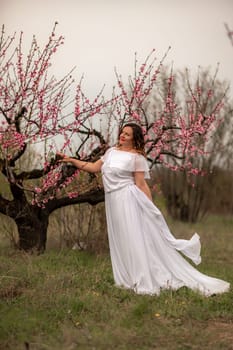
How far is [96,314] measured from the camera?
15.0ft

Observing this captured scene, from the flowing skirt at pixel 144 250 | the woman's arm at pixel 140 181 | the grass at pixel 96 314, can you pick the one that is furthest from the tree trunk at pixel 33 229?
the woman's arm at pixel 140 181

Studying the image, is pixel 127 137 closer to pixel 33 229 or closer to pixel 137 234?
pixel 137 234

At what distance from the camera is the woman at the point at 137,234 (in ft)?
17.6

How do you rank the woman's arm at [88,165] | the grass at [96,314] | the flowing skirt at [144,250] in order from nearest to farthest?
the grass at [96,314] < the flowing skirt at [144,250] < the woman's arm at [88,165]

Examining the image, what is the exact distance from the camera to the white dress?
5.36 metres

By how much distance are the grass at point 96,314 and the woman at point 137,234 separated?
0.18m

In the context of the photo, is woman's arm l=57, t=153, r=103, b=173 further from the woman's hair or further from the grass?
the grass

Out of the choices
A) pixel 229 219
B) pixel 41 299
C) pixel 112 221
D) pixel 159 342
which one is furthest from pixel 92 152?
pixel 229 219

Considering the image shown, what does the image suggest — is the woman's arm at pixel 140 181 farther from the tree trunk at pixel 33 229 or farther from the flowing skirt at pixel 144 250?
the tree trunk at pixel 33 229

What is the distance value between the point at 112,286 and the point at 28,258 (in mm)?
1611

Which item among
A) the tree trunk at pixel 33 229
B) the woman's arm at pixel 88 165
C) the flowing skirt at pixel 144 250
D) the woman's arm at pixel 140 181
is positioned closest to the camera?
the flowing skirt at pixel 144 250

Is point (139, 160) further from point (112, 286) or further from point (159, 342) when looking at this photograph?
point (159, 342)

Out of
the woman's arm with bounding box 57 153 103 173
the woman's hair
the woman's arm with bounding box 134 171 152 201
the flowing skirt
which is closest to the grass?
the flowing skirt

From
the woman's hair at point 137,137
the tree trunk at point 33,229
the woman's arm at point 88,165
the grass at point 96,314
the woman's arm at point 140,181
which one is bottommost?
the grass at point 96,314
